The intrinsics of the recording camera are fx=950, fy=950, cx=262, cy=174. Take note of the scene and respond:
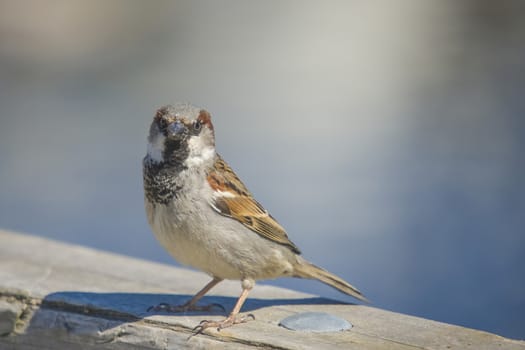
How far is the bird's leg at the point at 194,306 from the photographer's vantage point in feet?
9.40

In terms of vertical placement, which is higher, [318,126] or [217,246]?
[318,126]

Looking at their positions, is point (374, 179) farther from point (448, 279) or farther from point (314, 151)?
point (448, 279)

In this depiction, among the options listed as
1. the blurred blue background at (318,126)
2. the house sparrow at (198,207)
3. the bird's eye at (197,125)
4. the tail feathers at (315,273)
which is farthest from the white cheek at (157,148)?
the blurred blue background at (318,126)

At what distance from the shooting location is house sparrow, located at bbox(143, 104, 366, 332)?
9.35 ft

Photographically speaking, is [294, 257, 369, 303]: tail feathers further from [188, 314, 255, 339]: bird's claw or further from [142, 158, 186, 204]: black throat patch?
[142, 158, 186, 204]: black throat patch

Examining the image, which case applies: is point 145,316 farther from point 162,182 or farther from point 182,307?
point 162,182

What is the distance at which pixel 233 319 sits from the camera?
272 cm

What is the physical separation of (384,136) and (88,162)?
2.51m

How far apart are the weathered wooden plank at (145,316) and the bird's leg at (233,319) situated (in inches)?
1.1

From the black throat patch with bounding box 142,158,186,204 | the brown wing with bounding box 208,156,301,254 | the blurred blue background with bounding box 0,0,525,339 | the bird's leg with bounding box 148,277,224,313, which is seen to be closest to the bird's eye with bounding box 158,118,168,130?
the black throat patch with bounding box 142,158,186,204

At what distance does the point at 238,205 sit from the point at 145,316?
1.62ft

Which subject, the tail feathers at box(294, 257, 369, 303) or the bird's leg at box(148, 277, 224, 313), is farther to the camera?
the tail feathers at box(294, 257, 369, 303)

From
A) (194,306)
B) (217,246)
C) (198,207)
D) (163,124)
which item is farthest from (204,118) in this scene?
(194,306)

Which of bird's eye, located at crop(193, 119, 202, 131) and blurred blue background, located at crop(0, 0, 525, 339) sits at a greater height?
blurred blue background, located at crop(0, 0, 525, 339)
